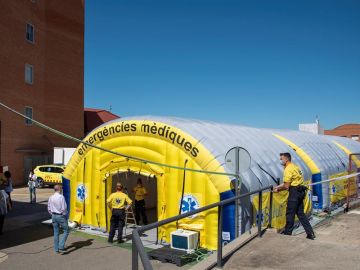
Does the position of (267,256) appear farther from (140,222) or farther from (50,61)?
(50,61)

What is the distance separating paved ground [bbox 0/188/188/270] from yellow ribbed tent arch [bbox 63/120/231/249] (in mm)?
1260

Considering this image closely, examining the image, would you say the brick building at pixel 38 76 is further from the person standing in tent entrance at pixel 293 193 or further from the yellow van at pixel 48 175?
the person standing in tent entrance at pixel 293 193

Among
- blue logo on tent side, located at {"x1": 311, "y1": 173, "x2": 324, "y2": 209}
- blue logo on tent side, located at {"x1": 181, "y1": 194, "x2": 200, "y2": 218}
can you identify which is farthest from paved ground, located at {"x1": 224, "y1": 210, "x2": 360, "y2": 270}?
blue logo on tent side, located at {"x1": 311, "y1": 173, "x2": 324, "y2": 209}

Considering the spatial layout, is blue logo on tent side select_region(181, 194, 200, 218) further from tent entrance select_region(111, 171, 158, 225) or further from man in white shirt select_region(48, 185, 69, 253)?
A: tent entrance select_region(111, 171, 158, 225)

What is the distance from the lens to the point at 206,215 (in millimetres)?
10367

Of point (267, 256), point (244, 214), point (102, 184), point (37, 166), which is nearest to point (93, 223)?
point (102, 184)

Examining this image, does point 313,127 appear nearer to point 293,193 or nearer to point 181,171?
point 181,171

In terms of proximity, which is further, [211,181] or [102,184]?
[102,184]

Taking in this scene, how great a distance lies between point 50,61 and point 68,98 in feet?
12.2

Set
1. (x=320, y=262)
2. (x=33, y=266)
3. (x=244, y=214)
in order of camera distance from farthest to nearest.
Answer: (x=244, y=214) → (x=33, y=266) → (x=320, y=262)

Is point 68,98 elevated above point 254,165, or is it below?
above

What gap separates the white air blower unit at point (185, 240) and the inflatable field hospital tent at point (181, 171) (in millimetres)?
A: 418

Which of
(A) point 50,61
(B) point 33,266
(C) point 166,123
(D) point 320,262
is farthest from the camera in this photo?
(A) point 50,61

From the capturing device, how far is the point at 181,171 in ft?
36.4
